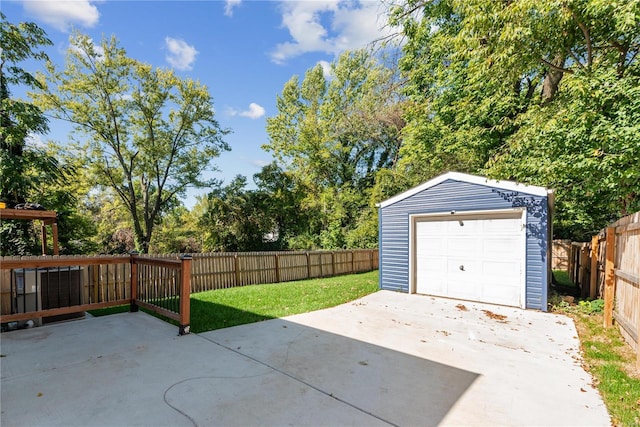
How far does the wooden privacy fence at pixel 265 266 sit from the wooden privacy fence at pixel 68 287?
1.33 metres

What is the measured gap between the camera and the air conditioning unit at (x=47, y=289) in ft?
15.0

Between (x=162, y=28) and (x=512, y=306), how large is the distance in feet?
43.1

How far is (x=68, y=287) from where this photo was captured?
16.3ft

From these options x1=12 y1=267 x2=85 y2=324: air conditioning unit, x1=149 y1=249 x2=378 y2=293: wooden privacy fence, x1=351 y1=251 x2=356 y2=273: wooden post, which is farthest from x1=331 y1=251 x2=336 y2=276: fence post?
x1=12 y1=267 x2=85 y2=324: air conditioning unit

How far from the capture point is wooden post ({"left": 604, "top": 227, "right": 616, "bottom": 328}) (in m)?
4.99

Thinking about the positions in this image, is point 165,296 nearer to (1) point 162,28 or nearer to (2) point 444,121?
(1) point 162,28

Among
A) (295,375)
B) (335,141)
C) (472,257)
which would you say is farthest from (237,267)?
(335,141)

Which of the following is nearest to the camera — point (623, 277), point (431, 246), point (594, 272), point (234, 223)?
point (623, 277)

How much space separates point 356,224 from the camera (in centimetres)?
1778

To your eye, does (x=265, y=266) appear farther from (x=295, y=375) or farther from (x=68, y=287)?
(x=295, y=375)

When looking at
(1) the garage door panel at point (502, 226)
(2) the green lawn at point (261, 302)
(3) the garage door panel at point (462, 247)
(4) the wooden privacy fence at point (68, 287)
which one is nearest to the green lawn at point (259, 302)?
(2) the green lawn at point (261, 302)

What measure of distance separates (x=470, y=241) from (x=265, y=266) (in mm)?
6013

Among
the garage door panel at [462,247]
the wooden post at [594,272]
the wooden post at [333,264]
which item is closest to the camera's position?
the wooden post at [594,272]

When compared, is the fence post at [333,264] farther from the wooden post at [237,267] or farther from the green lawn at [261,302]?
the wooden post at [237,267]
